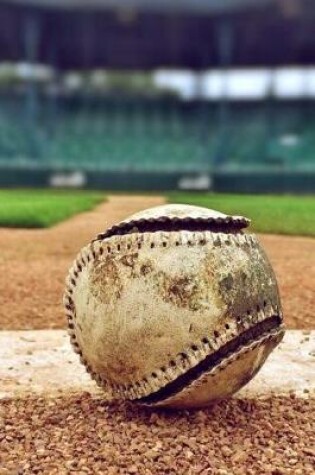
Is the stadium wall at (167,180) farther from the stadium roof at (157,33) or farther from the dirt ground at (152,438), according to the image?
the dirt ground at (152,438)

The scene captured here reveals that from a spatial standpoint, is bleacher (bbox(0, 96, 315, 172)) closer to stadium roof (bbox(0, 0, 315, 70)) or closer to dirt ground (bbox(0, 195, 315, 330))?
stadium roof (bbox(0, 0, 315, 70))

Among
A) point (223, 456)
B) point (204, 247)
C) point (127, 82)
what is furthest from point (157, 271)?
point (127, 82)

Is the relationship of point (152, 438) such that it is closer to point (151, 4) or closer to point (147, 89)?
point (151, 4)

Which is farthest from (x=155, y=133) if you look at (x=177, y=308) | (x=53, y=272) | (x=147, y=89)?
(x=177, y=308)

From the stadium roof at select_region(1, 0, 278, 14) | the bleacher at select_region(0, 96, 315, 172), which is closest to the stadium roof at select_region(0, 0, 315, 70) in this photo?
the stadium roof at select_region(1, 0, 278, 14)

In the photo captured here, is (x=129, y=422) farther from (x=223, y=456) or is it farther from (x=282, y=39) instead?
(x=282, y=39)

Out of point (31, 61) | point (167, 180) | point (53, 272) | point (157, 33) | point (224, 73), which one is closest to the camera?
point (53, 272)
